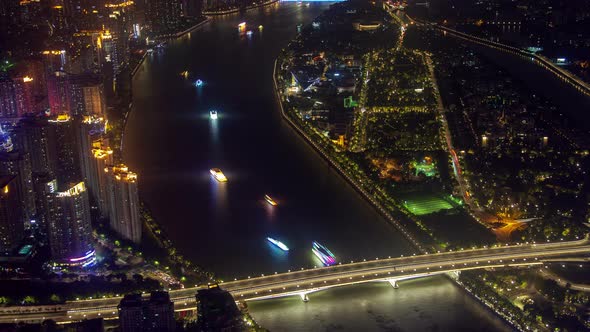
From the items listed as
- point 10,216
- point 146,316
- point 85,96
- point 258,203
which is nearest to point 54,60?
point 85,96

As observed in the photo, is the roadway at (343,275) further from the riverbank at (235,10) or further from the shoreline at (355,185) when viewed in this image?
the riverbank at (235,10)

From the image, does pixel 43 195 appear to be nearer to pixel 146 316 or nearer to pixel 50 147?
pixel 50 147

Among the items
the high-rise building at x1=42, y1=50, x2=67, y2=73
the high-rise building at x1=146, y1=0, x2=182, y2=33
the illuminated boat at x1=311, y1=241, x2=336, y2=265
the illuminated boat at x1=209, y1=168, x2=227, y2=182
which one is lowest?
the illuminated boat at x1=311, y1=241, x2=336, y2=265

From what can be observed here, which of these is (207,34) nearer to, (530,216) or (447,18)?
(447,18)

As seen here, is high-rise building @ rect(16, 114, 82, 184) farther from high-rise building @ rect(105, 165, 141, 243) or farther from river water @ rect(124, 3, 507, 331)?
high-rise building @ rect(105, 165, 141, 243)

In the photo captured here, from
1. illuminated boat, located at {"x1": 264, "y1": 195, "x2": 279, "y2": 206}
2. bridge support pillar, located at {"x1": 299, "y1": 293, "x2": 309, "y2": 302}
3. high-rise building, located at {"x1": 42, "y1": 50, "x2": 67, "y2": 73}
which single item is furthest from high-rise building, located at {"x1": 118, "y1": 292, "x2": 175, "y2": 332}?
high-rise building, located at {"x1": 42, "y1": 50, "x2": 67, "y2": 73}

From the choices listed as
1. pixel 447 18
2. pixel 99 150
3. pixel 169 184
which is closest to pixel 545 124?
pixel 169 184
